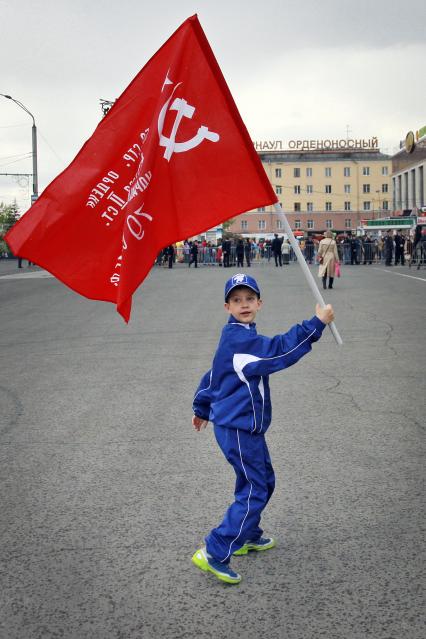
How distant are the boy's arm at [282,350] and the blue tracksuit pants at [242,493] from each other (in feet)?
1.00

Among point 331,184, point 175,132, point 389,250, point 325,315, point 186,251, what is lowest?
point 325,315

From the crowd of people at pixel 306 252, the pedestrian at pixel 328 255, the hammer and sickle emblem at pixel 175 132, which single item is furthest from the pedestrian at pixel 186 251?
the hammer and sickle emblem at pixel 175 132

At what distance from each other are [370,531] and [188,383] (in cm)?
446

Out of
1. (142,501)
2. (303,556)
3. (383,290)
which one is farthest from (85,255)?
(383,290)

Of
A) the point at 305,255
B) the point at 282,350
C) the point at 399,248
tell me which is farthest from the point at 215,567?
the point at 305,255

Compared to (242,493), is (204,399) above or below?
above

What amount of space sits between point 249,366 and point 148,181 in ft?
3.80

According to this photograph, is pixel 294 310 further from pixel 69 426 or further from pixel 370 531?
pixel 370 531

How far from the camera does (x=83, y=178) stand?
4020 millimetres

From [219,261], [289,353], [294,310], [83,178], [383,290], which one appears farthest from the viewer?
[219,261]

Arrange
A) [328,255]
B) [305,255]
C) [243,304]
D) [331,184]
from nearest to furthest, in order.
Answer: [243,304] < [328,255] < [305,255] < [331,184]

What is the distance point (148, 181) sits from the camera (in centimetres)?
411

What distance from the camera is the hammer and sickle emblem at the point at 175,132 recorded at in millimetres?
4184

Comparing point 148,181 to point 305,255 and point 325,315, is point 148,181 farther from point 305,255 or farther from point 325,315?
point 305,255
